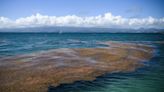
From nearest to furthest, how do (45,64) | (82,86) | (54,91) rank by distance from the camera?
1. (54,91)
2. (82,86)
3. (45,64)

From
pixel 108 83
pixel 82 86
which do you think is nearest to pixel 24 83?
pixel 82 86

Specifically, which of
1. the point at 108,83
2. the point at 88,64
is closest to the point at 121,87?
the point at 108,83

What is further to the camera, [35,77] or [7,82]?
[35,77]

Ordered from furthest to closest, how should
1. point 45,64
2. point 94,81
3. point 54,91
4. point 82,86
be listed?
point 45,64 → point 94,81 → point 82,86 → point 54,91

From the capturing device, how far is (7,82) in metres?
13.9

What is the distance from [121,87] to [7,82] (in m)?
7.80

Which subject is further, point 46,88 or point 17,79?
point 17,79

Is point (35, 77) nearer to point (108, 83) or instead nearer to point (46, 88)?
point (46, 88)

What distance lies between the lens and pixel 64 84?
13797 millimetres

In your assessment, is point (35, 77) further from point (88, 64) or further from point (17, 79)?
point (88, 64)

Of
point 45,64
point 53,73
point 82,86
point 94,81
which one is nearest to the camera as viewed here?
point 82,86

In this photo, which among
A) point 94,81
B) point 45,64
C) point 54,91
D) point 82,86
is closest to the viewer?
point 54,91

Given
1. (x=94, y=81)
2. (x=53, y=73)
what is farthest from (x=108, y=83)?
(x=53, y=73)

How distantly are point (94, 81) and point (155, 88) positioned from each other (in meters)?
4.16
